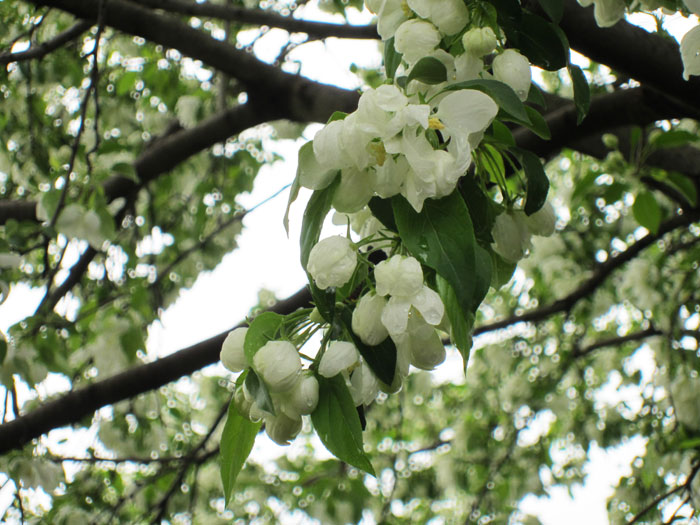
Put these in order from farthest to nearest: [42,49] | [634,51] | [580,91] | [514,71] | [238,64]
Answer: [238,64] < [42,49] < [634,51] < [580,91] < [514,71]

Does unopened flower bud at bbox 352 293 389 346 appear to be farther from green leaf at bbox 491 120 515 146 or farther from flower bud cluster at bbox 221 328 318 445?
green leaf at bbox 491 120 515 146

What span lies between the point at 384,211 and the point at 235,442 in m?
0.31

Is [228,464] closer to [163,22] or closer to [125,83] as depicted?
[163,22]

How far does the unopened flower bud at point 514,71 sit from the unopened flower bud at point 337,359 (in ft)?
1.18

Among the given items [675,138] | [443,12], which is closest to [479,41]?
[443,12]

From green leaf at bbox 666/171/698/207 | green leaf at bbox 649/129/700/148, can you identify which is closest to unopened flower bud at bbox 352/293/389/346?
green leaf at bbox 649/129/700/148

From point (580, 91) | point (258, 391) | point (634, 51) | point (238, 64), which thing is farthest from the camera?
point (238, 64)

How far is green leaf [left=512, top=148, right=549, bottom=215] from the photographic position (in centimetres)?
83

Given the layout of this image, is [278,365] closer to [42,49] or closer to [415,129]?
[415,129]

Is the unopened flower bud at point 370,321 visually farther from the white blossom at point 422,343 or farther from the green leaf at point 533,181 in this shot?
the green leaf at point 533,181

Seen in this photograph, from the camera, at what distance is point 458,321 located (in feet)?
2.24

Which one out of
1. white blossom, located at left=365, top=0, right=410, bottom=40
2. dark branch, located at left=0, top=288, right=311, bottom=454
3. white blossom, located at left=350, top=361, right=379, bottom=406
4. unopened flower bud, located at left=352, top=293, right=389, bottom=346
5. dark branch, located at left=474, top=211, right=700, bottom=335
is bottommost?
white blossom, located at left=350, top=361, right=379, bottom=406

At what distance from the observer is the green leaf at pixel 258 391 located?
25.3 inches

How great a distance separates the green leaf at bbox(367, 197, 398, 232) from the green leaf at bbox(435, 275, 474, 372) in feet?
0.32
